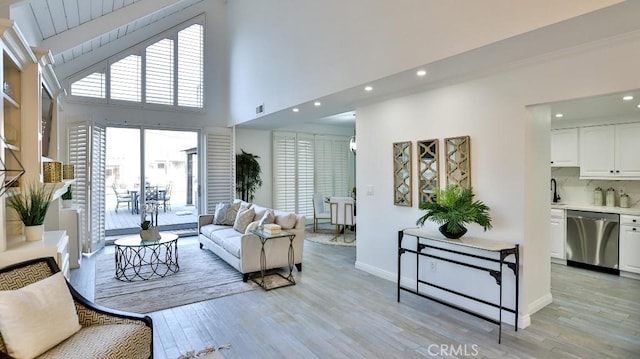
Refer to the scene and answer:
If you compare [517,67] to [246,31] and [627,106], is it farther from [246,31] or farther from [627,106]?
[246,31]

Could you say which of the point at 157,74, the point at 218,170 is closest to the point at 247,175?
the point at 218,170

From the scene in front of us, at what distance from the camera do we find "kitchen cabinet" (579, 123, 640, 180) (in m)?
4.72

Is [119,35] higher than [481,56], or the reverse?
[119,35]

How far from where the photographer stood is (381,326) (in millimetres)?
3230

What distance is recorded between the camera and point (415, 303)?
149 inches

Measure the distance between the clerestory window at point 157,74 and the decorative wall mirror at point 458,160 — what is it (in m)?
5.97

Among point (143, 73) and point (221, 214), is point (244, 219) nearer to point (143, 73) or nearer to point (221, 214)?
point (221, 214)

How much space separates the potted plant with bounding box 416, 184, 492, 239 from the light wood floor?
3.03 ft

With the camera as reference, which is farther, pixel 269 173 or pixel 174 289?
pixel 269 173

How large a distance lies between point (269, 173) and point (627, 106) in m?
6.62

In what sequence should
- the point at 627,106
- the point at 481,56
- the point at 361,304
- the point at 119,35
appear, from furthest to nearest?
the point at 119,35
the point at 627,106
the point at 361,304
the point at 481,56

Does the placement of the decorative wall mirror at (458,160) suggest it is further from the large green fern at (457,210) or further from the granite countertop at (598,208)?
the granite countertop at (598,208)

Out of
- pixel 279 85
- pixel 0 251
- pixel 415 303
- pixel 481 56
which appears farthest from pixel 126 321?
pixel 279 85

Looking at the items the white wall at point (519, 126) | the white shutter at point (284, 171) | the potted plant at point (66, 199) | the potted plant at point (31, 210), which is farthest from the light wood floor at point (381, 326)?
the white shutter at point (284, 171)
